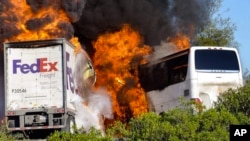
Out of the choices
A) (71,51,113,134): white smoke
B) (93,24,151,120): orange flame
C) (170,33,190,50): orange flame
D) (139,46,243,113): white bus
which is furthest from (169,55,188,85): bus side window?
(170,33,190,50): orange flame

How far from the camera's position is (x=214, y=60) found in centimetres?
2045

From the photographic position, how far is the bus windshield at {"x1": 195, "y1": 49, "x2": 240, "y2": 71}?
2033 cm

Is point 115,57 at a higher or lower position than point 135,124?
higher

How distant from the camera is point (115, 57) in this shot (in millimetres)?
24797

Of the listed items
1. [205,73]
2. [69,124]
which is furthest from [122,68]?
[69,124]

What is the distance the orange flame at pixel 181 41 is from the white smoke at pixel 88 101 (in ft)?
14.3

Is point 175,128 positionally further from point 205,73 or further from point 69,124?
point 205,73

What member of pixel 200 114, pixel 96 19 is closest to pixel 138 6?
pixel 96 19

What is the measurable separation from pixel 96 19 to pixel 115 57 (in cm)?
179

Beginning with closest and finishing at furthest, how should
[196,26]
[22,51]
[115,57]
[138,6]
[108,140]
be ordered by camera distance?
1. [108,140]
2. [22,51]
3. [115,57]
4. [138,6]
5. [196,26]

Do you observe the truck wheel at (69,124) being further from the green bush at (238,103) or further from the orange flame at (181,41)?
the orange flame at (181,41)

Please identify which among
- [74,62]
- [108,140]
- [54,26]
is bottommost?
[108,140]

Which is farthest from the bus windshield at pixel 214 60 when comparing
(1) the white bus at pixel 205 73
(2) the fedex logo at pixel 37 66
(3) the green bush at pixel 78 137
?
(3) the green bush at pixel 78 137

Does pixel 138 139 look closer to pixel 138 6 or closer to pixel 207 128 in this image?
pixel 207 128
